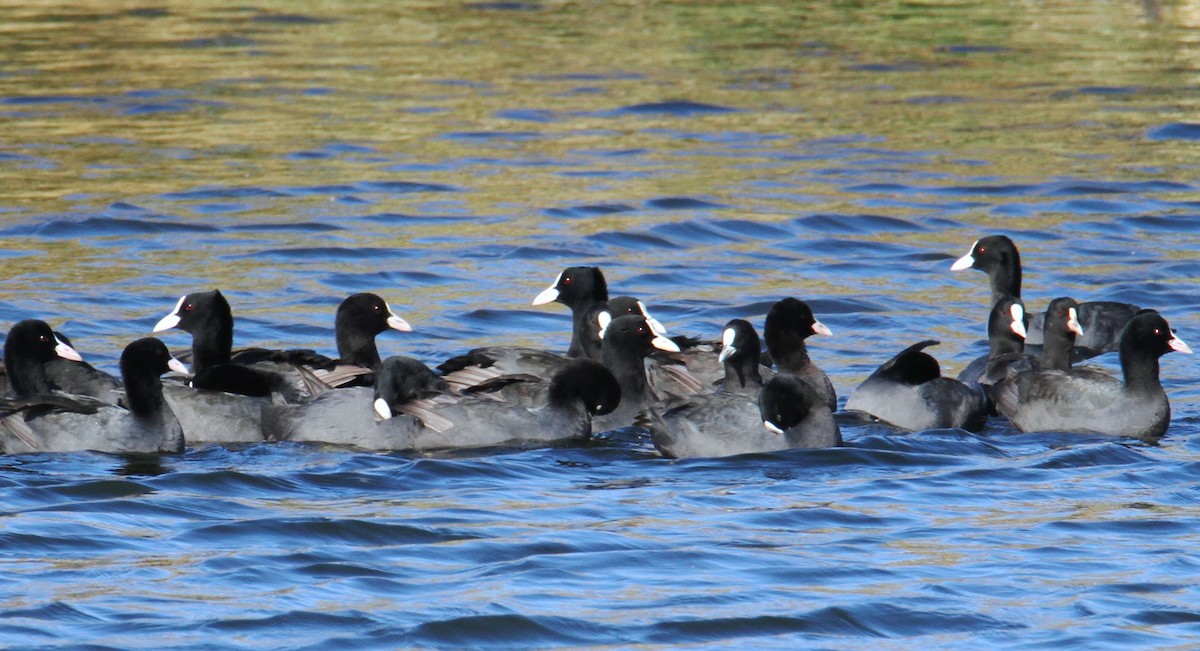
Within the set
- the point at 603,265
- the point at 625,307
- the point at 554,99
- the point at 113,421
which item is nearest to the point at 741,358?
the point at 625,307

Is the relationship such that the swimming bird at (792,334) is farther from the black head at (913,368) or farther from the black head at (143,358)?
the black head at (143,358)

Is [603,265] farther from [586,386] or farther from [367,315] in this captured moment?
[586,386]

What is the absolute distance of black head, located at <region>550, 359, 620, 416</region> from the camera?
1220cm

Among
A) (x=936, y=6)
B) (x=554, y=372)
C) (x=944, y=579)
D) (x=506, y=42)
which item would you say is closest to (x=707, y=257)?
→ (x=554, y=372)

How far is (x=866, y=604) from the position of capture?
355 inches

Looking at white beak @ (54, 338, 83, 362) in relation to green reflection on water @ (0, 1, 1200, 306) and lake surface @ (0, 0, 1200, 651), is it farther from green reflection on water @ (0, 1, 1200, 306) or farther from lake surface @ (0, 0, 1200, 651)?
green reflection on water @ (0, 1, 1200, 306)

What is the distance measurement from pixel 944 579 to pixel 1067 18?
27801mm

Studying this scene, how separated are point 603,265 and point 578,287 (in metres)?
4.00

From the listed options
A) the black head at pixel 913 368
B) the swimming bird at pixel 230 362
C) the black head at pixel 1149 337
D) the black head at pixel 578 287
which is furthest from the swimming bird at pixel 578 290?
the black head at pixel 1149 337

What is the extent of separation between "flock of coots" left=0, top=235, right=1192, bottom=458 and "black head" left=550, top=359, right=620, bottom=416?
11 mm

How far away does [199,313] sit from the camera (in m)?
13.4

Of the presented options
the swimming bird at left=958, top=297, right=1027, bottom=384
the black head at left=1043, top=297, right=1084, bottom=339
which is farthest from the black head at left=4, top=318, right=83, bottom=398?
the black head at left=1043, top=297, right=1084, bottom=339

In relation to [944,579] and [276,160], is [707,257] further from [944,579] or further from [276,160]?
[944,579]

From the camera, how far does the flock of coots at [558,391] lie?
11742 millimetres
